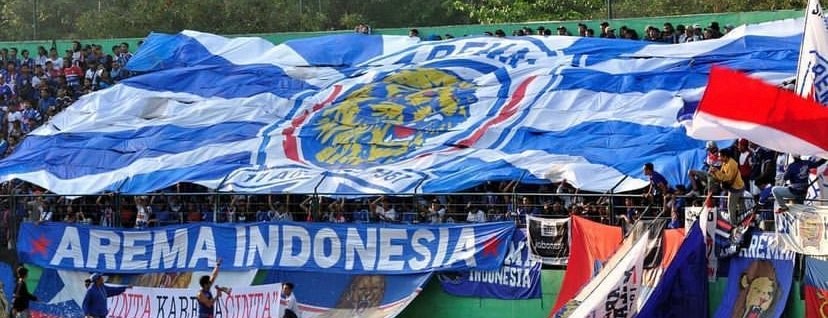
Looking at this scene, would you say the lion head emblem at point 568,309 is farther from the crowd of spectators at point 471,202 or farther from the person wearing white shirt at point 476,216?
the person wearing white shirt at point 476,216

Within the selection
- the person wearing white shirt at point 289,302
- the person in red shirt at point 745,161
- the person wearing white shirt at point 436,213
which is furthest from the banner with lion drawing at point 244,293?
the person in red shirt at point 745,161

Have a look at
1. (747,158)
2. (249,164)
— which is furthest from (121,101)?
(747,158)

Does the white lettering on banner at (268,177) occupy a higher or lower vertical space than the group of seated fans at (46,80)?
lower

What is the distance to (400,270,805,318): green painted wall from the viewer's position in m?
23.9

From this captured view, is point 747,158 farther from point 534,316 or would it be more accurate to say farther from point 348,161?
point 348,161

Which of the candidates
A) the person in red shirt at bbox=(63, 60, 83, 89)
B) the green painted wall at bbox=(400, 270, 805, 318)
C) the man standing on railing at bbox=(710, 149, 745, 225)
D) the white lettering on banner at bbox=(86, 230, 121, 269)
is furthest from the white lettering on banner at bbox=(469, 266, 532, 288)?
the person in red shirt at bbox=(63, 60, 83, 89)

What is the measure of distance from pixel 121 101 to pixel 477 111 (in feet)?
26.3

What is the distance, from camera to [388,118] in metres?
30.2

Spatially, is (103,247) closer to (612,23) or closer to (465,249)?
(465,249)

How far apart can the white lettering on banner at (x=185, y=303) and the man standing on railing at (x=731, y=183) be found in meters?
7.87

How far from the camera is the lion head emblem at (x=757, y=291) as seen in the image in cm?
2092

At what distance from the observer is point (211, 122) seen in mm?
31828

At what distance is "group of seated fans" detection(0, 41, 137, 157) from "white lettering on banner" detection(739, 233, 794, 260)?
17.9 metres

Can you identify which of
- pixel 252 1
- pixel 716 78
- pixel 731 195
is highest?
pixel 252 1
